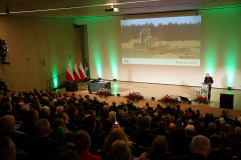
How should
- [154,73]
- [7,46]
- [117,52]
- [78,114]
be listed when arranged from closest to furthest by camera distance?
[78,114] < [7,46] < [154,73] < [117,52]

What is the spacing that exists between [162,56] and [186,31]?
85.8 inches

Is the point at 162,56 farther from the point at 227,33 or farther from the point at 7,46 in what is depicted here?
the point at 7,46

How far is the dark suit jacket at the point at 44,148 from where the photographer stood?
2.82 meters

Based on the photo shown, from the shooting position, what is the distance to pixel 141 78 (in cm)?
1538

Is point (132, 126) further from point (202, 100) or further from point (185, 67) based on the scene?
point (185, 67)

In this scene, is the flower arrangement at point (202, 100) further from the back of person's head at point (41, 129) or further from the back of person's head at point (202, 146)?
the back of person's head at point (41, 129)

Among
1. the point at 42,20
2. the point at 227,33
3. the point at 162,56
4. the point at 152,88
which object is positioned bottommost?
the point at 152,88

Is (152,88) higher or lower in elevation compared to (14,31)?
lower

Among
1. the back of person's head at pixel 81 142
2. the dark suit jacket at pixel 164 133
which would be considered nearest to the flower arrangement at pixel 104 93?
the dark suit jacket at pixel 164 133

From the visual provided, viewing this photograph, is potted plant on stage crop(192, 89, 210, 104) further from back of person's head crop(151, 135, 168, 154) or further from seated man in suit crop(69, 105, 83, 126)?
back of person's head crop(151, 135, 168, 154)

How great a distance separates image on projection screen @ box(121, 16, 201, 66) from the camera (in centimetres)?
1305

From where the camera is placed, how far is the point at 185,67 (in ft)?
44.9

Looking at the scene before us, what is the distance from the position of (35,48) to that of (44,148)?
11675 mm

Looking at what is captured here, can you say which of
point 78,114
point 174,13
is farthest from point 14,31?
point 174,13
